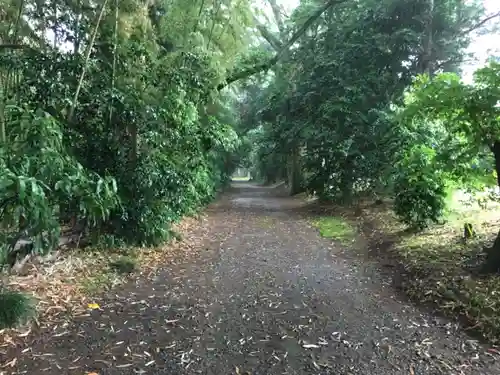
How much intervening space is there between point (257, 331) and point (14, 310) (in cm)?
199

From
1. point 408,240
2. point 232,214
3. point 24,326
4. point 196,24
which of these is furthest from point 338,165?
point 24,326

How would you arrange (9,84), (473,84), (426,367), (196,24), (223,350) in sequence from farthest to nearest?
1. (196,24)
2. (9,84)
3. (473,84)
4. (223,350)
5. (426,367)

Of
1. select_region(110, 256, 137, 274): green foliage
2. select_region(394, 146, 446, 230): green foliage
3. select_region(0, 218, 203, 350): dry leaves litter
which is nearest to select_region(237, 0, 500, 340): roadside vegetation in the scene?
select_region(394, 146, 446, 230): green foliage

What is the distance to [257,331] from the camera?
149 inches

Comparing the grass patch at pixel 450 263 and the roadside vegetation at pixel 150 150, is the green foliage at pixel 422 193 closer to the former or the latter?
the roadside vegetation at pixel 150 150

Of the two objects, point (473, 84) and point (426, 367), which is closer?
point (426, 367)

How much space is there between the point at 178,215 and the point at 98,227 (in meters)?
1.58

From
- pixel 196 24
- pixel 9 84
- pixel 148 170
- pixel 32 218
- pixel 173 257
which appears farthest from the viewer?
pixel 196 24

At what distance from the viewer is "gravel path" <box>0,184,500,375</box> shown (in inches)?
124

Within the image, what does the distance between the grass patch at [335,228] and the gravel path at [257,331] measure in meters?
2.30

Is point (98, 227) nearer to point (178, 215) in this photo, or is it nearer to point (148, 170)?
point (148, 170)

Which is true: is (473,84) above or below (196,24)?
below

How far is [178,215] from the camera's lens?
7504 millimetres

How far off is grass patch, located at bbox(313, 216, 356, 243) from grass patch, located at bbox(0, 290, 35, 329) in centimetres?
559
